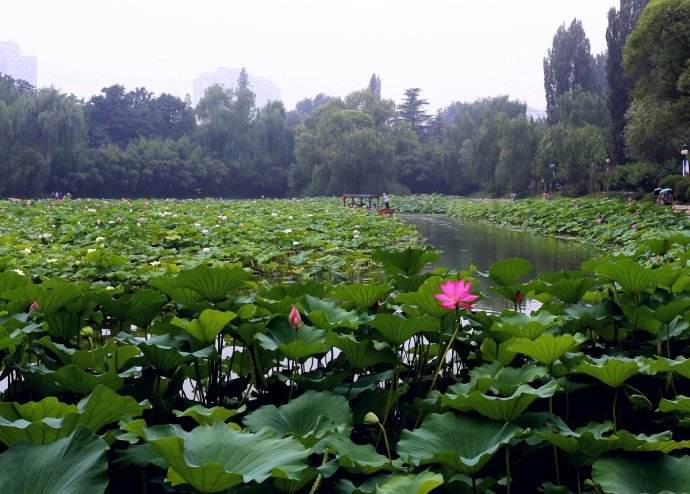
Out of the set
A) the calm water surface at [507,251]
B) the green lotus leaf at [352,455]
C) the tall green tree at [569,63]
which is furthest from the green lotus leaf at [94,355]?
the tall green tree at [569,63]

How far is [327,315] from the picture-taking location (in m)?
1.62

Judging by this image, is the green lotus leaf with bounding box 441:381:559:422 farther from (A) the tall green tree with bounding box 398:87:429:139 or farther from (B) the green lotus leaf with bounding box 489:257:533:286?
(A) the tall green tree with bounding box 398:87:429:139

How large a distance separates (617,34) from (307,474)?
81.6 ft

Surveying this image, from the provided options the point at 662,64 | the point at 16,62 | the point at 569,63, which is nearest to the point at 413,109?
the point at 569,63

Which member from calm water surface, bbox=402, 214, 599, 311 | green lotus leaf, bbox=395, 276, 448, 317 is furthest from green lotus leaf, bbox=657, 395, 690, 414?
calm water surface, bbox=402, 214, 599, 311

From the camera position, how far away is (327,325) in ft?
4.93

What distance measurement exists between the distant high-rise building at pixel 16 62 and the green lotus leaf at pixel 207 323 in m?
200

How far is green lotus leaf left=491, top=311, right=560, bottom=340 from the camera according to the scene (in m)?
1.51

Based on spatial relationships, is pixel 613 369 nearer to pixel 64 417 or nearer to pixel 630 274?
pixel 630 274

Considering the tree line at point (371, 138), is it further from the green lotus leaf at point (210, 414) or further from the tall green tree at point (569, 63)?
the green lotus leaf at point (210, 414)

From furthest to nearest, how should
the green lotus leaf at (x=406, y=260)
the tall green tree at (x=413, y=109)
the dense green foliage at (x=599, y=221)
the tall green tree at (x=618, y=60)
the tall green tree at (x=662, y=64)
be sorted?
the tall green tree at (x=413, y=109), the tall green tree at (x=618, y=60), the tall green tree at (x=662, y=64), the dense green foliage at (x=599, y=221), the green lotus leaf at (x=406, y=260)

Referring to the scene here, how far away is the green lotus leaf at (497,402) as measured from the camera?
1.09 m

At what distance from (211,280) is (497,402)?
0.79 m

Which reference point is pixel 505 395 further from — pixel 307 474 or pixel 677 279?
pixel 677 279
